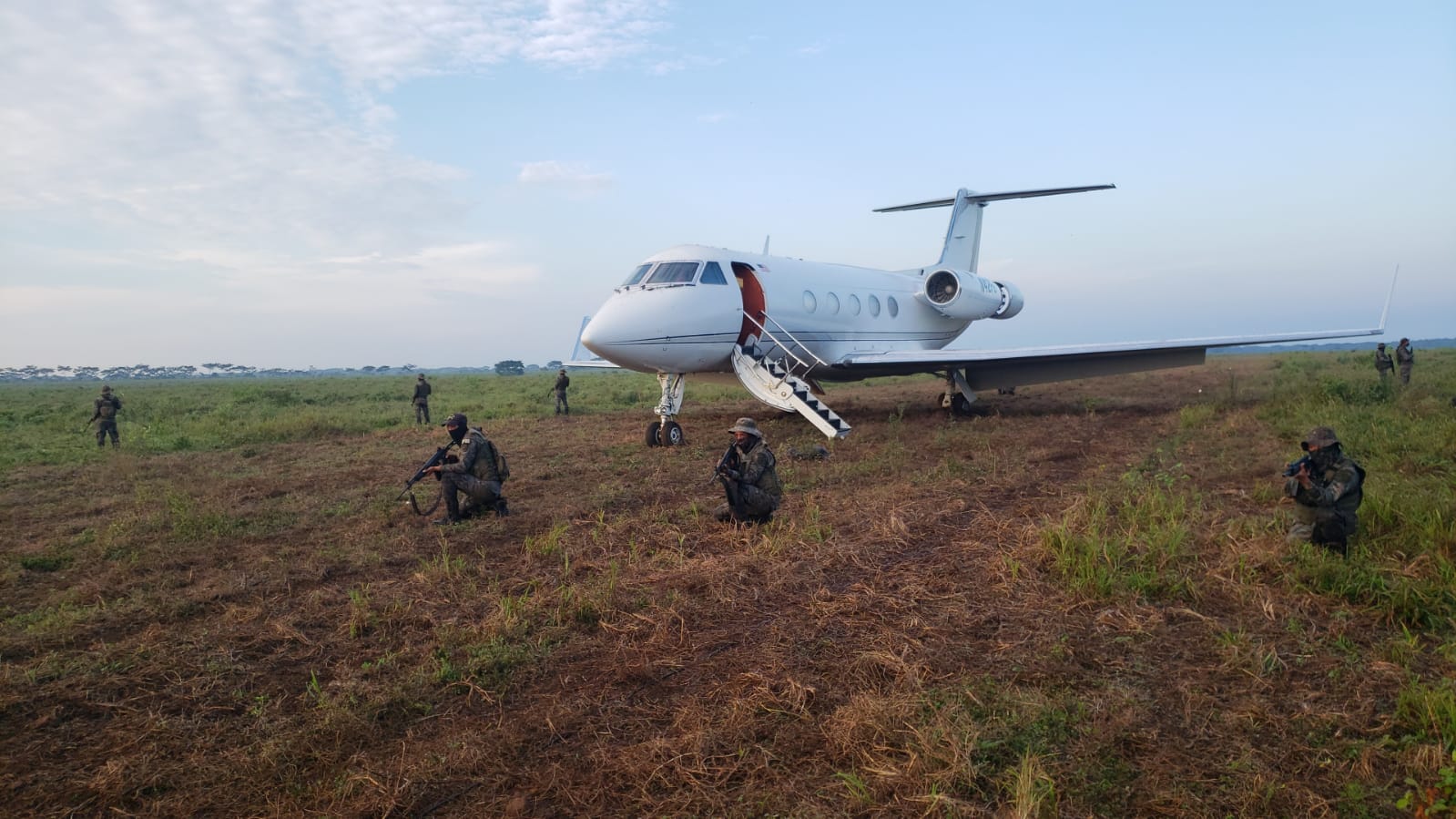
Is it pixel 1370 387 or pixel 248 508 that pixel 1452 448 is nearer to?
pixel 1370 387

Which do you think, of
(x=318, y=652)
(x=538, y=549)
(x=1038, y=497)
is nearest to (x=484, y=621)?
(x=318, y=652)

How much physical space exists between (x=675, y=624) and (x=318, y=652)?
2.27 meters

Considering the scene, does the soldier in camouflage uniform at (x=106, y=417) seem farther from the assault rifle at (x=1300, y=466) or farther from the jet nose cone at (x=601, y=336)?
the assault rifle at (x=1300, y=466)

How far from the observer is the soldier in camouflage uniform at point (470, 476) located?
8484mm

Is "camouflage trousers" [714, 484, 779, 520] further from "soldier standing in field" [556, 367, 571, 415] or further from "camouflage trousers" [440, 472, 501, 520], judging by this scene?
"soldier standing in field" [556, 367, 571, 415]

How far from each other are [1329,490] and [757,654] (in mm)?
4374

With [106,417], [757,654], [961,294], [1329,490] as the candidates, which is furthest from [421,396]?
[1329,490]

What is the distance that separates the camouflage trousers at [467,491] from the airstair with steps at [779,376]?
20.1ft

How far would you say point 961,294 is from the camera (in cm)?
2042

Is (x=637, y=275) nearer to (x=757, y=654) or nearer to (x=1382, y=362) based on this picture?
(x=757, y=654)

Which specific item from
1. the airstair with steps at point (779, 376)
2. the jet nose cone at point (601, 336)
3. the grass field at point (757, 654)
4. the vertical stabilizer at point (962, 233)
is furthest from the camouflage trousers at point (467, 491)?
the vertical stabilizer at point (962, 233)

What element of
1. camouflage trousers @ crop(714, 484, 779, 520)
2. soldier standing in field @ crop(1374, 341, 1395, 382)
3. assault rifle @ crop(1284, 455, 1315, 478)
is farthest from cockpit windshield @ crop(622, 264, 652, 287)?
soldier standing in field @ crop(1374, 341, 1395, 382)

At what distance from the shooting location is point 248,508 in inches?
386

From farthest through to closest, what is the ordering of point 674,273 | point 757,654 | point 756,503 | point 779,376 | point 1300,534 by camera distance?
point 779,376 < point 674,273 < point 756,503 < point 1300,534 < point 757,654
